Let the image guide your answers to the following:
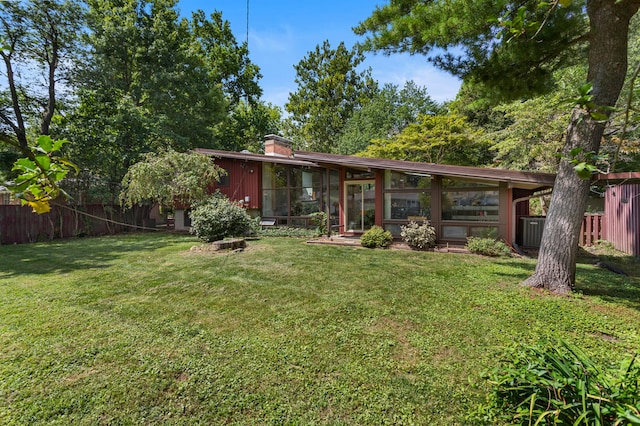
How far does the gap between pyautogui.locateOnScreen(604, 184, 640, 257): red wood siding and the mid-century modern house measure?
1791 millimetres

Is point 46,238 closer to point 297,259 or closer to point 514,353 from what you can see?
point 297,259

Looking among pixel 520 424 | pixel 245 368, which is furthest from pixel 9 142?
pixel 520 424

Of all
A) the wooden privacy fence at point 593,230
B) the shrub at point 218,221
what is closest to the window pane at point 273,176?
the shrub at point 218,221

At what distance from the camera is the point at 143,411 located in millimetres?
2455

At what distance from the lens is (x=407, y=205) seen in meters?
10.1

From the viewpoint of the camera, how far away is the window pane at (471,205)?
8961 mm

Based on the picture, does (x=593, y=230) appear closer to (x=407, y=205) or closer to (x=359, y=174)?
(x=407, y=205)

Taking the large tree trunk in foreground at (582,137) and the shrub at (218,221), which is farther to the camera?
the shrub at (218,221)

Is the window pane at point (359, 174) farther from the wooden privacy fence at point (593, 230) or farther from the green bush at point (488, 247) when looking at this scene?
the wooden privacy fence at point (593, 230)

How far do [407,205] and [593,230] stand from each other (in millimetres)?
6043

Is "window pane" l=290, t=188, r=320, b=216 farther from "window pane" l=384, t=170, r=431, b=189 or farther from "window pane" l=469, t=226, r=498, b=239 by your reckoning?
"window pane" l=469, t=226, r=498, b=239

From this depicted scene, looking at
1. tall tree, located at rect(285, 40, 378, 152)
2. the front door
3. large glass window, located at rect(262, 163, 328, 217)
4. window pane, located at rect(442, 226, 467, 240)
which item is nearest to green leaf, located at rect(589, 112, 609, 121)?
window pane, located at rect(442, 226, 467, 240)

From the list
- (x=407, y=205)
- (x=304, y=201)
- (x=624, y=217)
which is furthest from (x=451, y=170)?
(x=304, y=201)

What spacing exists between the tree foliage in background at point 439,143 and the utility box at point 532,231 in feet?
24.9
